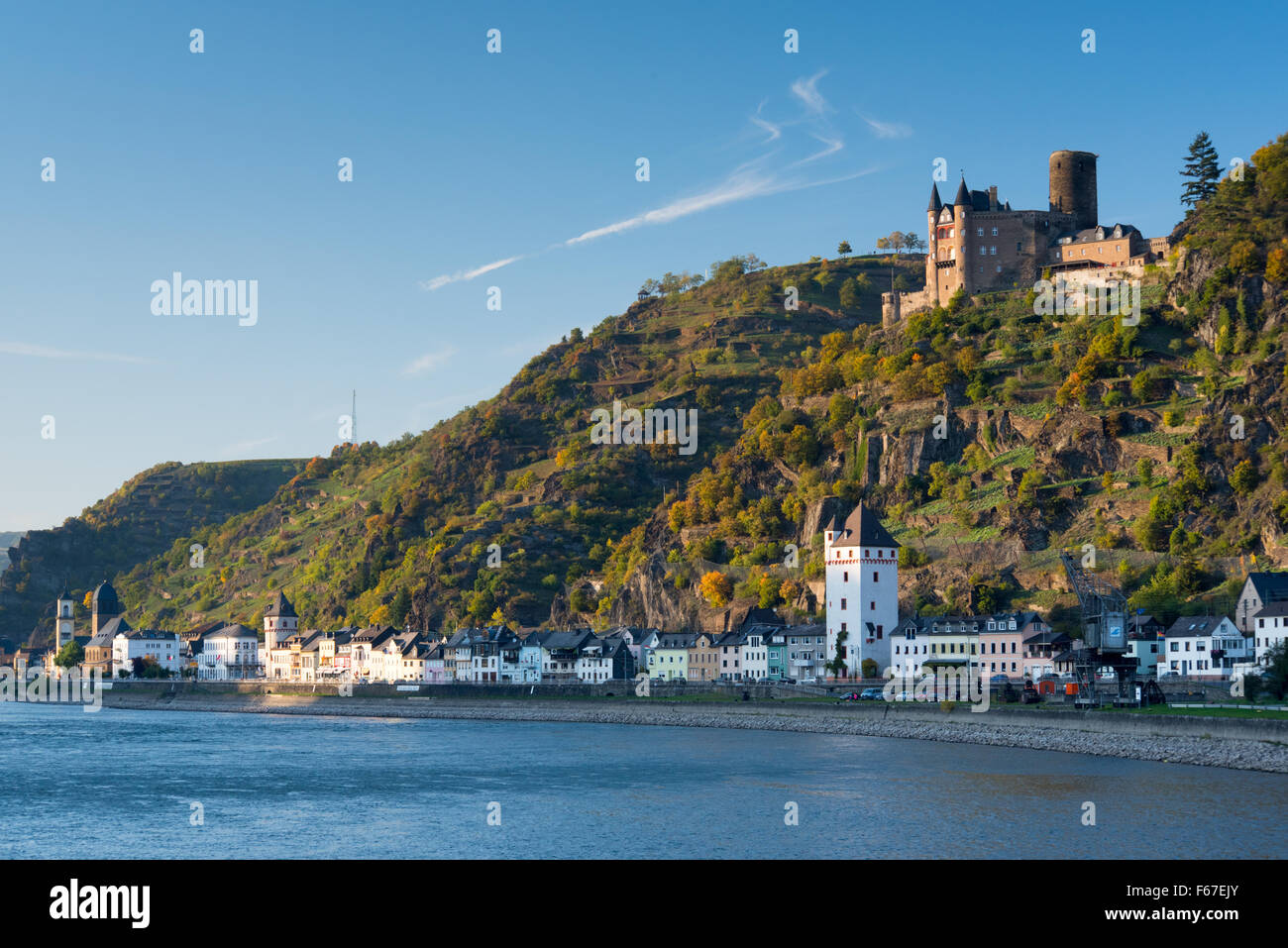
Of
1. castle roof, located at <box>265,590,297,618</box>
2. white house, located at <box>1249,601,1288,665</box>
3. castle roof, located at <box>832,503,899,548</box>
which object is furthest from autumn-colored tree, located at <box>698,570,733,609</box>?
castle roof, located at <box>265,590,297,618</box>

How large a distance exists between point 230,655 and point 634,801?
12913 cm

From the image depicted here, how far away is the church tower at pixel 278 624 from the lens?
16925 cm

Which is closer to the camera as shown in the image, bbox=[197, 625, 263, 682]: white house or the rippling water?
the rippling water

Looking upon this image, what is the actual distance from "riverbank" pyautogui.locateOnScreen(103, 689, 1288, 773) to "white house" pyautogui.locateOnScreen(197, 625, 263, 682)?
33.4 meters

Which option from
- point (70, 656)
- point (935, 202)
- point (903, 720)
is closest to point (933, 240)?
point (935, 202)

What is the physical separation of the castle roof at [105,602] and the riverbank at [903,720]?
194ft

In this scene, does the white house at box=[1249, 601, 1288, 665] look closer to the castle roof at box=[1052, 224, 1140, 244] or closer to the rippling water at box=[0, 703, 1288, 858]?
the rippling water at box=[0, 703, 1288, 858]

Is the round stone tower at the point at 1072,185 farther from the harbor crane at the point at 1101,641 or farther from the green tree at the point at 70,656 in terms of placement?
the green tree at the point at 70,656

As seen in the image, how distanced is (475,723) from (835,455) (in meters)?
44.9

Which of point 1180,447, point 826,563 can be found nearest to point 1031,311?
point 1180,447

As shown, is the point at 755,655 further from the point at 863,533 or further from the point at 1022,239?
the point at 1022,239

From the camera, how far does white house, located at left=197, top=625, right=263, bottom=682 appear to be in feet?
552

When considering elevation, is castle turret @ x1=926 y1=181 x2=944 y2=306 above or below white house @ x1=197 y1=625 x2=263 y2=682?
above
